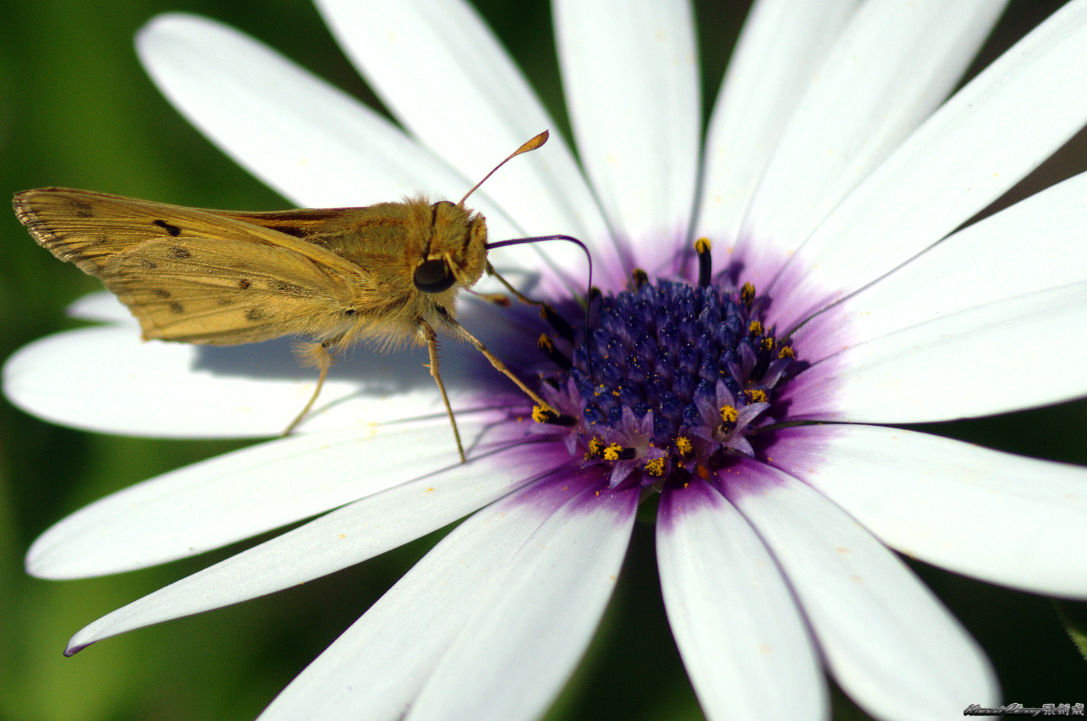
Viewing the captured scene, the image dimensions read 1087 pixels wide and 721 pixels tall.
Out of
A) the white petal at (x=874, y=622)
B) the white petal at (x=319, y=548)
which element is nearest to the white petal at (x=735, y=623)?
the white petal at (x=874, y=622)

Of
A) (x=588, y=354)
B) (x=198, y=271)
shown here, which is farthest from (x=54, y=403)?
(x=588, y=354)

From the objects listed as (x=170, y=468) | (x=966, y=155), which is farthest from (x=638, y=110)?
(x=170, y=468)

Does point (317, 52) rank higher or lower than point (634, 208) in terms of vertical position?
higher

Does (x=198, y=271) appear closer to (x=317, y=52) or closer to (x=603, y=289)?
(x=603, y=289)

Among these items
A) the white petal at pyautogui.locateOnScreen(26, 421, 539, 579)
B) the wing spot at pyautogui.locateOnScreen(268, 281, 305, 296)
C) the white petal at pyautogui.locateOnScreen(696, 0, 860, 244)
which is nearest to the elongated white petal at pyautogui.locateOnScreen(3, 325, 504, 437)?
the white petal at pyautogui.locateOnScreen(26, 421, 539, 579)

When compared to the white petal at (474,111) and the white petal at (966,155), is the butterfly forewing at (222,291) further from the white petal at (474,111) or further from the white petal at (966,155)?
the white petal at (966,155)

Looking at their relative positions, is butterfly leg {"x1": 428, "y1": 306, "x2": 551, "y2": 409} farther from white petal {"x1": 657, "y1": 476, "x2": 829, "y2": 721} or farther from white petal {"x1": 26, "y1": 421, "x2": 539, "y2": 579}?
white petal {"x1": 657, "y1": 476, "x2": 829, "y2": 721}

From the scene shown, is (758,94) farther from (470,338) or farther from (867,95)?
(470,338)
